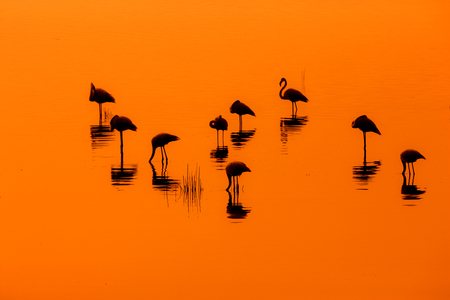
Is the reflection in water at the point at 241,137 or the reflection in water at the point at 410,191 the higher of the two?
the reflection in water at the point at 241,137

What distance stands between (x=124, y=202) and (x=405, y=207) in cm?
396

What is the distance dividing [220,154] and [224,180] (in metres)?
2.44

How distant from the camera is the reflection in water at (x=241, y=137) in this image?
18677mm

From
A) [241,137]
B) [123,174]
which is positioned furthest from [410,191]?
[241,137]

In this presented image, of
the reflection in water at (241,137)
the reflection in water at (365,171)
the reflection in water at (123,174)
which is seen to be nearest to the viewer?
the reflection in water at (123,174)

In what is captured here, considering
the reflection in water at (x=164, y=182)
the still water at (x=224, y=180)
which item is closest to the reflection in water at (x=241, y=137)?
the still water at (x=224, y=180)

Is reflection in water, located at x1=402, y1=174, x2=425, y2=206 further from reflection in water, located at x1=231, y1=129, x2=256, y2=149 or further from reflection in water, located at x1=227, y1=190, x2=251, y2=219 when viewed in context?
reflection in water, located at x1=231, y1=129, x2=256, y2=149

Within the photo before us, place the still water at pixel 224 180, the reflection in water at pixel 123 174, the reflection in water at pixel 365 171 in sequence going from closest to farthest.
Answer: the still water at pixel 224 180 → the reflection in water at pixel 123 174 → the reflection in water at pixel 365 171

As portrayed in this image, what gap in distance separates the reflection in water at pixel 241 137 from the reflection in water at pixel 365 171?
9.35ft

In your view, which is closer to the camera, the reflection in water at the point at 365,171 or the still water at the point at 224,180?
the still water at the point at 224,180

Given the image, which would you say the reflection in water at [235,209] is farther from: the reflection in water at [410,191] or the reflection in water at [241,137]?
the reflection in water at [241,137]

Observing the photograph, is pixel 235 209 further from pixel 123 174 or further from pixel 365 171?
pixel 365 171

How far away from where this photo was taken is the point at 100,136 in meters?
19.9

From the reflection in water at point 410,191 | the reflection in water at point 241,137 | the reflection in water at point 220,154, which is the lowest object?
the reflection in water at point 410,191
